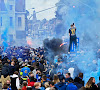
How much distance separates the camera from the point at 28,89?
958 centimetres

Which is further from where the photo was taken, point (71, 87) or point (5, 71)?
point (5, 71)

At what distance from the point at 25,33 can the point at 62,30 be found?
1766cm

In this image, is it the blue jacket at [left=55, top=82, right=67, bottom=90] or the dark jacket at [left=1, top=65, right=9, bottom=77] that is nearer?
the blue jacket at [left=55, top=82, right=67, bottom=90]

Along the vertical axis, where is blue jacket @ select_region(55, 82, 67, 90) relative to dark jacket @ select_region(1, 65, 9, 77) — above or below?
below

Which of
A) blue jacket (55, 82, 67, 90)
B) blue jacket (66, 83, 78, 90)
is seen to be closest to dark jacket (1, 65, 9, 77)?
blue jacket (55, 82, 67, 90)

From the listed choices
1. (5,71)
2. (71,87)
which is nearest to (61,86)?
(71,87)

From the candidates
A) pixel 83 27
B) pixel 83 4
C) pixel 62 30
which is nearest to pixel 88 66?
pixel 83 27

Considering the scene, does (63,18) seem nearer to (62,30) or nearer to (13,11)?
(62,30)

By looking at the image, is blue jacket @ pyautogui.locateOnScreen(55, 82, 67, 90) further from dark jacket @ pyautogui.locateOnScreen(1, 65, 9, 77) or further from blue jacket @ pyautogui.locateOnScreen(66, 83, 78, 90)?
dark jacket @ pyautogui.locateOnScreen(1, 65, 9, 77)

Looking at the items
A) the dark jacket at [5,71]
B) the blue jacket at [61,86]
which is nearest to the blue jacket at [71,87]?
the blue jacket at [61,86]

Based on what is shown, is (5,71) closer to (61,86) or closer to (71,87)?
(61,86)

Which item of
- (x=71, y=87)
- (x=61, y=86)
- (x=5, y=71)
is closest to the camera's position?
(x=71, y=87)

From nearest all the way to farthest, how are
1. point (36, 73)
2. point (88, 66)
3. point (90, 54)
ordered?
point (36, 73) < point (88, 66) < point (90, 54)

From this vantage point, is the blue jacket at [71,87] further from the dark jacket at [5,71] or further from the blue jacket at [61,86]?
the dark jacket at [5,71]
